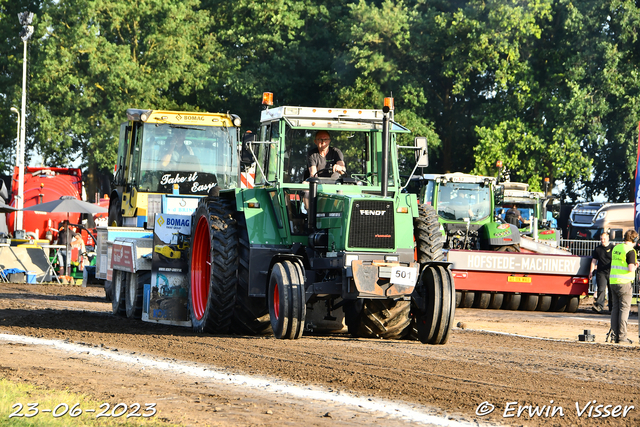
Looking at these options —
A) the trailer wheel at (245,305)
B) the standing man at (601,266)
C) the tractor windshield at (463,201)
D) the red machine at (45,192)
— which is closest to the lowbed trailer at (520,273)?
the standing man at (601,266)

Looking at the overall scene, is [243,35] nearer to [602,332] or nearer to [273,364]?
[602,332]

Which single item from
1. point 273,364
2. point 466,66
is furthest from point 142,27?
point 273,364

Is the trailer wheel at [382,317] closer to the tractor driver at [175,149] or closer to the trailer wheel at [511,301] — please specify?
the tractor driver at [175,149]

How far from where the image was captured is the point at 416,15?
39.0m

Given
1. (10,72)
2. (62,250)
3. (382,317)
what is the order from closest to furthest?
1. (382,317)
2. (62,250)
3. (10,72)

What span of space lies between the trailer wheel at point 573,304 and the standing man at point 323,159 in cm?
950

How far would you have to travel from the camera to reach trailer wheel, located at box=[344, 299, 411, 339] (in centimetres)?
1143

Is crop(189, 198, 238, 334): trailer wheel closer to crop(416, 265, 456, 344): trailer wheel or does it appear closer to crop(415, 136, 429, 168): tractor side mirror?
crop(416, 265, 456, 344): trailer wheel

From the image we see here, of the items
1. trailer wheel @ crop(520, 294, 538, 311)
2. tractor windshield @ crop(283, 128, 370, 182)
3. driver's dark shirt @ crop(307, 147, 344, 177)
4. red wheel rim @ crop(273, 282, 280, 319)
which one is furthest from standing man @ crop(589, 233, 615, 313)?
red wheel rim @ crop(273, 282, 280, 319)

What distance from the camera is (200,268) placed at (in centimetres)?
1271

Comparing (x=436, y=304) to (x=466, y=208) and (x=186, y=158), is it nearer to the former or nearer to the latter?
(x=186, y=158)

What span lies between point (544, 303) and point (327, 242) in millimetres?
9510

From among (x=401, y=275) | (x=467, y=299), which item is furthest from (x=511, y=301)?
(x=401, y=275)

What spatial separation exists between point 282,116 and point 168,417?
5.70 metres
